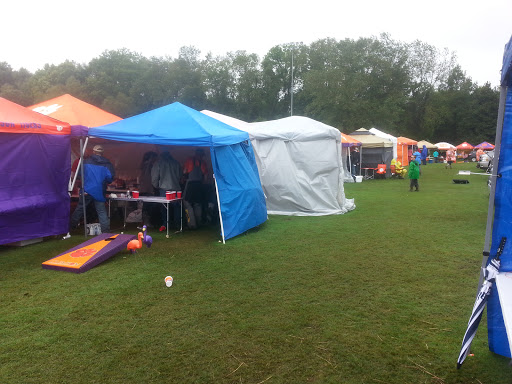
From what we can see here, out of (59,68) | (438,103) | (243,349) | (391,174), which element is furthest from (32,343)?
(438,103)

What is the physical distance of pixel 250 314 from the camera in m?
4.18

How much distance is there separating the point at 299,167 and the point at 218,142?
382 centimetres

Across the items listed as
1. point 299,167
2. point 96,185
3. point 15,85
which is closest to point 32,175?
point 96,185

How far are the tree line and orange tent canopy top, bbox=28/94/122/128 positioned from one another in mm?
22543

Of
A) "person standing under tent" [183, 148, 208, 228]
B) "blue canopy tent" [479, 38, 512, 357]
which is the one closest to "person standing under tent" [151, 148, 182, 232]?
"person standing under tent" [183, 148, 208, 228]

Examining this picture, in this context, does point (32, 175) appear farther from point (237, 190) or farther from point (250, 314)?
point (250, 314)

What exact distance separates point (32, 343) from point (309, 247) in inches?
183

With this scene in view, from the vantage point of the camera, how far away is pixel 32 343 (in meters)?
3.55

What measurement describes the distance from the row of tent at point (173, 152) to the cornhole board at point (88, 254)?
5.03ft

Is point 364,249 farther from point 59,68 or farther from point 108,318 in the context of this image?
point 59,68

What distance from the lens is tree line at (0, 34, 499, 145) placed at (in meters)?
35.1

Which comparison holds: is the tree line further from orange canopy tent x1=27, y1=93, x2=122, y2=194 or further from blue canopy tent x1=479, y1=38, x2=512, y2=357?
blue canopy tent x1=479, y1=38, x2=512, y2=357

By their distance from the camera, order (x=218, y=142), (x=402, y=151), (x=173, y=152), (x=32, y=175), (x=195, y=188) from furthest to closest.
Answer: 1. (x=402, y=151)
2. (x=173, y=152)
3. (x=195, y=188)
4. (x=218, y=142)
5. (x=32, y=175)

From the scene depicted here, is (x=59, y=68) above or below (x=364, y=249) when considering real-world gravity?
above
